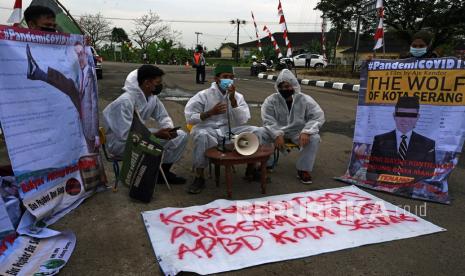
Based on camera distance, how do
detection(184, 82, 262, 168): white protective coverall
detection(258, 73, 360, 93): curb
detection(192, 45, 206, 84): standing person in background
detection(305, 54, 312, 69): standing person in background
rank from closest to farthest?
detection(184, 82, 262, 168): white protective coverall
detection(258, 73, 360, 93): curb
detection(192, 45, 206, 84): standing person in background
detection(305, 54, 312, 69): standing person in background

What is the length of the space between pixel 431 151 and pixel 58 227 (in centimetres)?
347

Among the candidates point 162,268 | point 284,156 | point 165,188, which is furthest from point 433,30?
point 162,268

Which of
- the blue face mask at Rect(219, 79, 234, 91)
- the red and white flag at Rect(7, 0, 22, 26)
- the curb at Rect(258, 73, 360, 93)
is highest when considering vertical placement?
the red and white flag at Rect(7, 0, 22, 26)

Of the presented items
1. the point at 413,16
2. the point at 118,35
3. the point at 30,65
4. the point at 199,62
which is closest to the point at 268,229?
the point at 30,65

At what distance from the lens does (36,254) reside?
2.54m

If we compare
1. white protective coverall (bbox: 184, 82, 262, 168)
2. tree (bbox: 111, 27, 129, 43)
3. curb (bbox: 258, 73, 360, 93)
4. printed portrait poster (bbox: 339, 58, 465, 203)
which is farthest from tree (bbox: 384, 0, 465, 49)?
tree (bbox: 111, 27, 129, 43)

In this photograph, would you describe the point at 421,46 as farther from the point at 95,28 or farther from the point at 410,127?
the point at 95,28

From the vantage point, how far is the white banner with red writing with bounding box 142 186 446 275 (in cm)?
259

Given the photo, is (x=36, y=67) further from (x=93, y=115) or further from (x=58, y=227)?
(x=58, y=227)

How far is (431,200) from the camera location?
361 cm

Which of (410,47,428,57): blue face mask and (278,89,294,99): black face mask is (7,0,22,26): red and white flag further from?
(410,47,428,57): blue face mask

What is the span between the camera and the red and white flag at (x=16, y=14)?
349cm

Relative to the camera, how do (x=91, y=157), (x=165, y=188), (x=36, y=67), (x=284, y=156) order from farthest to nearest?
1. (x=284, y=156)
2. (x=165, y=188)
3. (x=91, y=157)
4. (x=36, y=67)

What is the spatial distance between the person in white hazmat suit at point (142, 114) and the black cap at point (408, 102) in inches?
88.7
